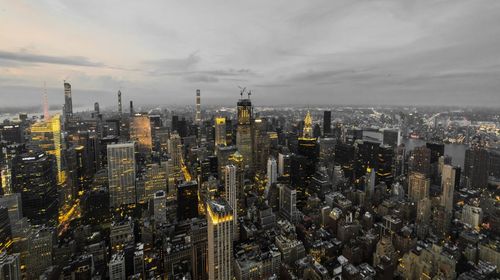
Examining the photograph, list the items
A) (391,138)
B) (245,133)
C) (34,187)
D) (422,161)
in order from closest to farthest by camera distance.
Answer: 1. (34,187)
2. (422,161)
3. (245,133)
4. (391,138)

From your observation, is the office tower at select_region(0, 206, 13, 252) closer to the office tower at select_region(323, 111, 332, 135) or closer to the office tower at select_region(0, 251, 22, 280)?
the office tower at select_region(0, 251, 22, 280)

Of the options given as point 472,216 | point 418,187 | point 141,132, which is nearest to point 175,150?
point 141,132

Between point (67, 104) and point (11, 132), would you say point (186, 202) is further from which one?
point (67, 104)

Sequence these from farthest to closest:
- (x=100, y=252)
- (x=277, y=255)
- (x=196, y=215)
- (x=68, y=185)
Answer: (x=68, y=185)
(x=196, y=215)
(x=100, y=252)
(x=277, y=255)

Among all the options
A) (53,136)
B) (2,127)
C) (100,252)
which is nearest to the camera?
(100,252)

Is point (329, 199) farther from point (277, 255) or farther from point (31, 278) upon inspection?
point (31, 278)

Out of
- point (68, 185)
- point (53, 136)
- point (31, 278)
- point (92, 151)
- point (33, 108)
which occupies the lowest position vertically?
point (31, 278)

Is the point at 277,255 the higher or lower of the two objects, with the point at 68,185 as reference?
lower

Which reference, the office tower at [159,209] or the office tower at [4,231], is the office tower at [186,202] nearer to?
the office tower at [159,209]

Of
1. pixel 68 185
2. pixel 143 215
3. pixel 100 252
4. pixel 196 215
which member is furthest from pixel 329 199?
pixel 68 185
